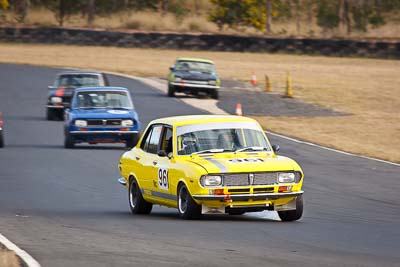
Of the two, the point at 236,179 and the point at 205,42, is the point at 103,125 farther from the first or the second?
the point at 205,42

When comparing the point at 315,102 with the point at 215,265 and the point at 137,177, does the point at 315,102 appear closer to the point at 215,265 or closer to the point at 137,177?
the point at 137,177

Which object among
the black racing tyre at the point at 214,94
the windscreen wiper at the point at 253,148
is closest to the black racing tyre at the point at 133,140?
the windscreen wiper at the point at 253,148

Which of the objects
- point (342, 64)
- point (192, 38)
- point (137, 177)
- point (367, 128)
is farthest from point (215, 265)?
point (192, 38)

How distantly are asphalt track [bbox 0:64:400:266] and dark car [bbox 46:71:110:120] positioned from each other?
254 inches

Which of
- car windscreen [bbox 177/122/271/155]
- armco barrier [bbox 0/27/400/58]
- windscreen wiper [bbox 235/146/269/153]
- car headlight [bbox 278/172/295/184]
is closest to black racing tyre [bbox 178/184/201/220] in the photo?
car windscreen [bbox 177/122/271/155]

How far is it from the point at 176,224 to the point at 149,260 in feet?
11.0

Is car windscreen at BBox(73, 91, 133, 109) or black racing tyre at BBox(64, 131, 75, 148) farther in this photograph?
car windscreen at BBox(73, 91, 133, 109)

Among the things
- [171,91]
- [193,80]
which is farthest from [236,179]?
[171,91]

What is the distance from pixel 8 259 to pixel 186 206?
4418 millimetres

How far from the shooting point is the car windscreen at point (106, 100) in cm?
2595

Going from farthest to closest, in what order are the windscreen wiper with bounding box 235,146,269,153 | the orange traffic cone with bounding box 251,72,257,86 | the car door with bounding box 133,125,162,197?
the orange traffic cone with bounding box 251,72,257,86 < the car door with bounding box 133,125,162,197 < the windscreen wiper with bounding box 235,146,269,153

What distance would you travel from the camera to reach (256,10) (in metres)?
76.8

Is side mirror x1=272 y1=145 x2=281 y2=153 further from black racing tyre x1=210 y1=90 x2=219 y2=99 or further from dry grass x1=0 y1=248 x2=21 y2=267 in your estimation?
black racing tyre x1=210 y1=90 x2=219 y2=99

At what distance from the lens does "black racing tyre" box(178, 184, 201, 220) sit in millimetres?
13016
